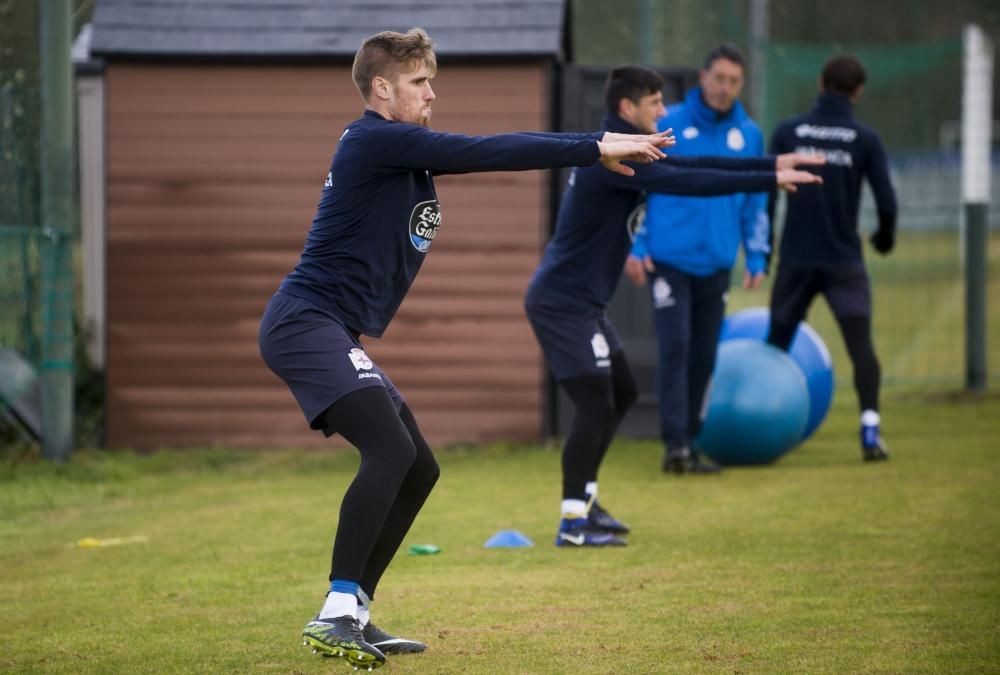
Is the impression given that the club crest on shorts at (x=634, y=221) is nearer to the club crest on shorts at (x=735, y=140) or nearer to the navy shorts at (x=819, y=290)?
the club crest on shorts at (x=735, y=140)

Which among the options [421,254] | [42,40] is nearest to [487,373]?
[42,40]

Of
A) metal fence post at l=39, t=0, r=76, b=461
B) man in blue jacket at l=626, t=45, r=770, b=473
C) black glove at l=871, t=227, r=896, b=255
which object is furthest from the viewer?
metal fence post at l=39, t=0, r=76, b=461

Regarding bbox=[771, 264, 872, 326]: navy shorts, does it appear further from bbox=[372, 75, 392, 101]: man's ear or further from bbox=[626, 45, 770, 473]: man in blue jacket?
bbox=[372, 75, 392, 101]: man's ear

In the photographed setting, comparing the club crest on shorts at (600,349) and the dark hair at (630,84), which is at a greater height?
the dark hair at (630,84)

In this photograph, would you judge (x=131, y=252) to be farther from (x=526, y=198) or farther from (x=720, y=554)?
(x=720, y=554)

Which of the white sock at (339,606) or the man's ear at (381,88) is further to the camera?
the man's ear at (381,88)

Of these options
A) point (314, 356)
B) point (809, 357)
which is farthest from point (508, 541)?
point (809, 357)

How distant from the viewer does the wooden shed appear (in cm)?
1097

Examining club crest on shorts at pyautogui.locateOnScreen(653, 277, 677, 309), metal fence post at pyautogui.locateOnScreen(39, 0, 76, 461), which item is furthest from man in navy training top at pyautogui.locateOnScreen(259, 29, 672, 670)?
metal fence post at pyautogui.locateOnScreen(39, 0, 76, 461)

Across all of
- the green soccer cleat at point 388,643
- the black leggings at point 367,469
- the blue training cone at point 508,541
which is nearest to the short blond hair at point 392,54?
the black leggings at point 367,469

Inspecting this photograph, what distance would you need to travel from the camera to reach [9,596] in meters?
6.20

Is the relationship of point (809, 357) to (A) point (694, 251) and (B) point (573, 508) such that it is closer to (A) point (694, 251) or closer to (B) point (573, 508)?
(A) point (694, 251)

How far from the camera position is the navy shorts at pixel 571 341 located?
699cm

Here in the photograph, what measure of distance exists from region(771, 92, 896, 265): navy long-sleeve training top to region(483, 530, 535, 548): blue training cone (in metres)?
3.47
